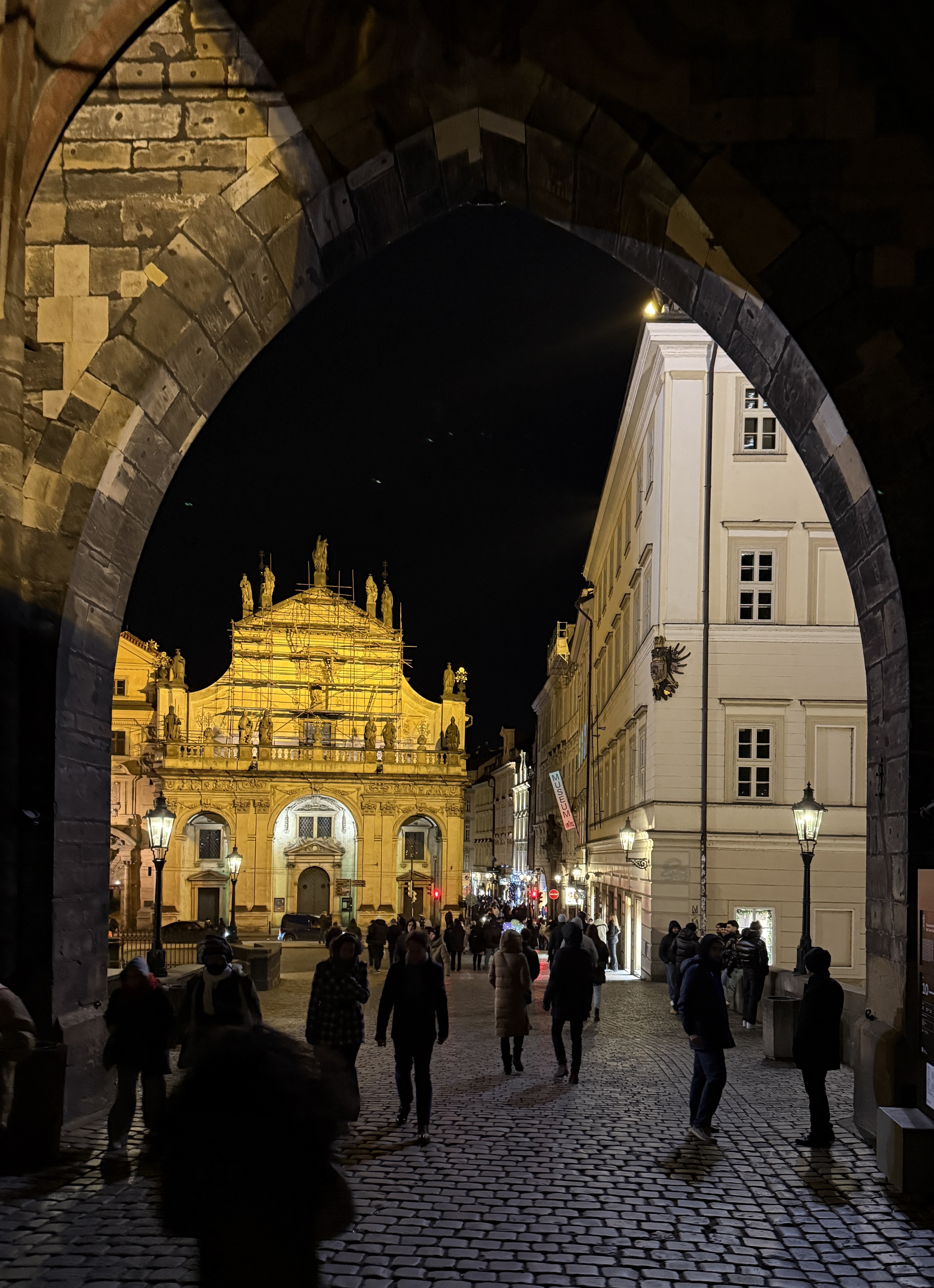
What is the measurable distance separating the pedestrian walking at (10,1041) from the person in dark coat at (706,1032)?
4.82 meters

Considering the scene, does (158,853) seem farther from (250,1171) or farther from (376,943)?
(250,1171)

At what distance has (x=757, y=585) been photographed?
26922mm

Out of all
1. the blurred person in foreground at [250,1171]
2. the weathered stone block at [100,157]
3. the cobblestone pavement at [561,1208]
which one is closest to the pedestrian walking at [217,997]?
the cobblestone pavement at [561,1208]

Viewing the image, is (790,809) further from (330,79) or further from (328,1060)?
→ (328,1060)

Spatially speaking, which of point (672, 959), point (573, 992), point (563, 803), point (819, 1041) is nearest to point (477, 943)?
point (563, 803)

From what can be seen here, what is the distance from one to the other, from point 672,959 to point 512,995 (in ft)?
24.5

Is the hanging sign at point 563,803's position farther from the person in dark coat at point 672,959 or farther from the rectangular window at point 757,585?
the person in dark coat at point 672,959

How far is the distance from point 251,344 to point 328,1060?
8.13m

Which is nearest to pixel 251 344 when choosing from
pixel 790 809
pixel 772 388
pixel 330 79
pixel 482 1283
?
pixel 330 79

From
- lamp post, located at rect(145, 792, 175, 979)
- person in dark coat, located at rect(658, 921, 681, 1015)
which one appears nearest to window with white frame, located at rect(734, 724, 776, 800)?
person in dark coat, located at rect(658, 921, 681, 1015)

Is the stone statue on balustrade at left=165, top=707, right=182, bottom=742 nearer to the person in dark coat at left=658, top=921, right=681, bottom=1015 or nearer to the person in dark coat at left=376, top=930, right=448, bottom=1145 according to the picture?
the person in dark coat at left=658, top=921, right=681, bottom=1015

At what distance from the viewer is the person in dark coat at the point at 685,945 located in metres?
17.8

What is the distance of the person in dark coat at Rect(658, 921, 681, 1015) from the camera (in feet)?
56.3

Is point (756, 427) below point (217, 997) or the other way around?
the other way around
